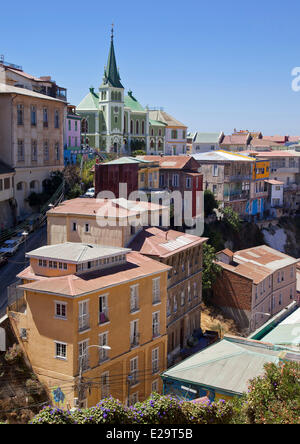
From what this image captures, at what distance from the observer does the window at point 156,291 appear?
31.2 metres

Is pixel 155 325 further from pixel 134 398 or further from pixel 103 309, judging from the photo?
pixel 103 309

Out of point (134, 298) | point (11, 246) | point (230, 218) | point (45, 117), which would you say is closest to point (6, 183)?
point (11, 246)

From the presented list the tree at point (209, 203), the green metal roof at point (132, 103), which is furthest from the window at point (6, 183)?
the green metal roof at point (132, 103)

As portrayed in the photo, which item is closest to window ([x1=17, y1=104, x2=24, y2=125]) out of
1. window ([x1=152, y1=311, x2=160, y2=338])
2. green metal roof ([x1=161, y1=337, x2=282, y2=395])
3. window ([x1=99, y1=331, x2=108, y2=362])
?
window ([x1=152, y1=311, x2=160, y2=338])

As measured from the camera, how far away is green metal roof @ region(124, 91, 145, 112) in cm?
8874

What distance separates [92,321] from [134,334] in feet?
13.4

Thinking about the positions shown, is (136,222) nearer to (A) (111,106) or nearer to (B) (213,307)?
(B) (213,307)

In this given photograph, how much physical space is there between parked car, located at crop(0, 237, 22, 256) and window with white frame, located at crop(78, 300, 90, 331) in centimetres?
1265

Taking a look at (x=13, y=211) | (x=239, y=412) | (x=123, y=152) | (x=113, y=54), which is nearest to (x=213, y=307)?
(x=13, y=211)

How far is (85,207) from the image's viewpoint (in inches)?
1416

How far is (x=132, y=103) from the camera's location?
89.8m

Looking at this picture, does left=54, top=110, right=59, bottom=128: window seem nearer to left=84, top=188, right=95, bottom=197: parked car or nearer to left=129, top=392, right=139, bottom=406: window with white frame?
left=84, top=188, right=95, bottom=197: parked car

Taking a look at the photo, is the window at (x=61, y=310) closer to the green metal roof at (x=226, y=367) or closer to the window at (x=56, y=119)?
the green metal roof at (x=226, y=367)

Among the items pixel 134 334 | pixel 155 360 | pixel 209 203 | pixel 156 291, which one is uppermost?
pixel 209 203
